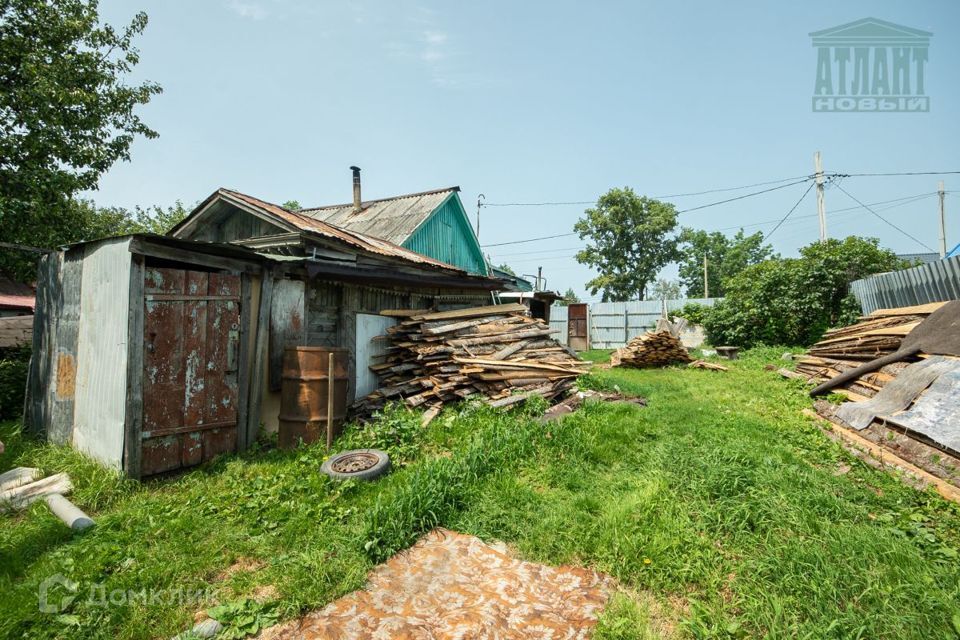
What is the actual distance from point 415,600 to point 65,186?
11.0 meters

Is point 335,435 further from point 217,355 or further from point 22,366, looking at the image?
point 22,366

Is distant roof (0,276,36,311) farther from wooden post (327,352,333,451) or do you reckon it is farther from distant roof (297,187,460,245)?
wooden post (327,352,333,451)

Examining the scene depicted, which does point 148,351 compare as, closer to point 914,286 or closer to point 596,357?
point 914,286

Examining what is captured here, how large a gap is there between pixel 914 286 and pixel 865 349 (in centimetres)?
239

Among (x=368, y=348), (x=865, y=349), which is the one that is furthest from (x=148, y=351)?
(x=865, y=349)

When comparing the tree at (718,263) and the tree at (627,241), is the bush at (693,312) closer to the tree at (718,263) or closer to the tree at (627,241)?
the tree at (627,241)

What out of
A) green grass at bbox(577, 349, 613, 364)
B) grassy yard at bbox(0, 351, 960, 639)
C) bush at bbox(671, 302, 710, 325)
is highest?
bush at bbox(671, 302, 710, 325)

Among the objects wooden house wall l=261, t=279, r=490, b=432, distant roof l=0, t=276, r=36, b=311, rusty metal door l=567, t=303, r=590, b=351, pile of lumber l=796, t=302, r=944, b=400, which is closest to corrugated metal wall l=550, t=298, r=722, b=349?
rusty metal door l=567, t=303, r=590, b=351

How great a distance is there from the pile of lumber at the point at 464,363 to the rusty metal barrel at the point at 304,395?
1445 mm

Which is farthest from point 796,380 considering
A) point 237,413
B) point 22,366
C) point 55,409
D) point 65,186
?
point 65,186

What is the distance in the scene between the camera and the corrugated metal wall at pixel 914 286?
7.66 m

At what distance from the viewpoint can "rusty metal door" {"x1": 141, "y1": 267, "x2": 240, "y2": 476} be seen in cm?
483

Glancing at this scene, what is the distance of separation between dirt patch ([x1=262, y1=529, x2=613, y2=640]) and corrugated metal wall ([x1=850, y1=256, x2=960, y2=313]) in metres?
9.44

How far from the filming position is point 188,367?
5.15 metres
